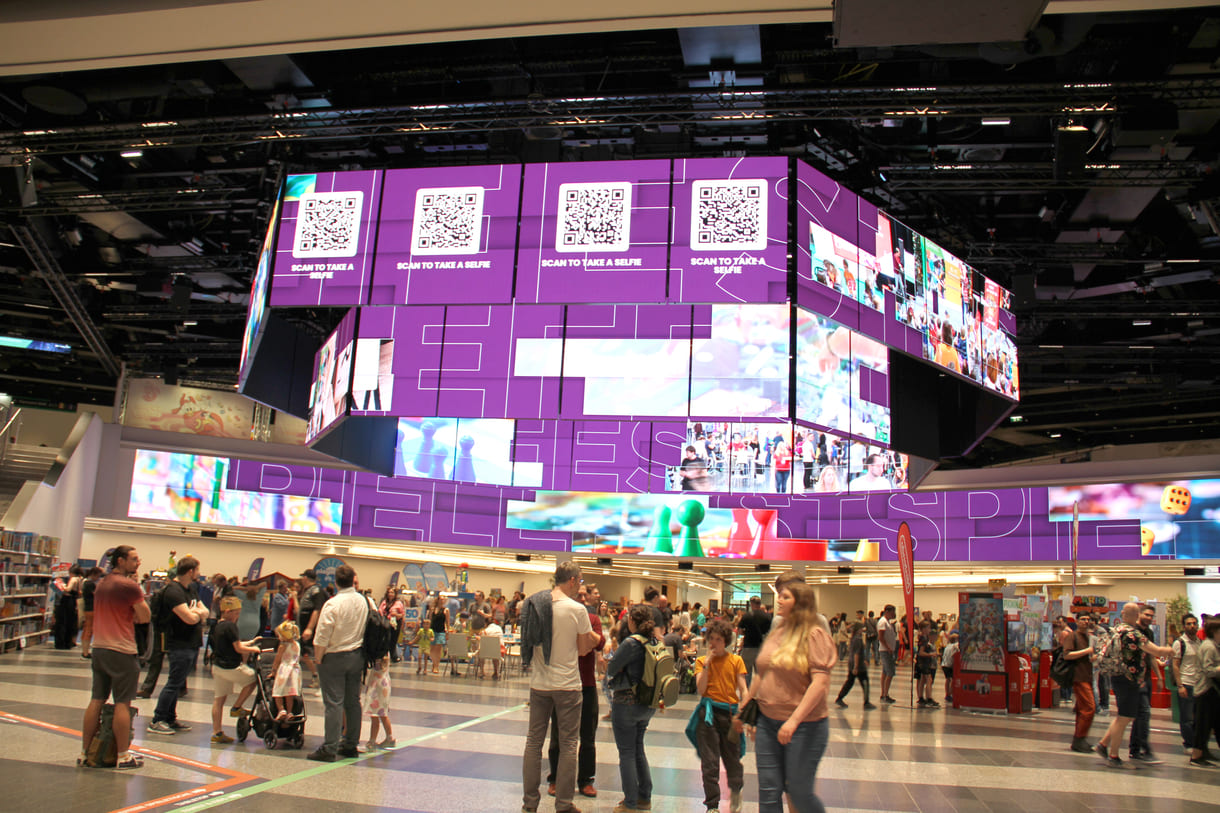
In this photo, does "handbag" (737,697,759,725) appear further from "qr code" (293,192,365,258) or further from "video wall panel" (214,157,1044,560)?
"qr code" (293,192,365,258)

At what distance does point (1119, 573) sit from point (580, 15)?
22699 millimetres

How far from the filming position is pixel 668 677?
21.5 ft

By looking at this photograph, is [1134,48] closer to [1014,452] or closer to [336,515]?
[336,515]

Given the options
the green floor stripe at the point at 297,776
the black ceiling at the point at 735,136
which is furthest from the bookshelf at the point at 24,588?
the green floor stripe at the point at 297,776

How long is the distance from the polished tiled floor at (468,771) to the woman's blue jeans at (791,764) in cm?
175

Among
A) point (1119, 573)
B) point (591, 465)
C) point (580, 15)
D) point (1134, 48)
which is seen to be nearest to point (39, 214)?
point (591, 465)

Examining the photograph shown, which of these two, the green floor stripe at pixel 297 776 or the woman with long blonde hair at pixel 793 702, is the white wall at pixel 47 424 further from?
the woman with long blonde hair at pixel 793 702

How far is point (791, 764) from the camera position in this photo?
464cm

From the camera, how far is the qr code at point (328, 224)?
43.0 ft

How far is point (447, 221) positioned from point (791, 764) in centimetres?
979

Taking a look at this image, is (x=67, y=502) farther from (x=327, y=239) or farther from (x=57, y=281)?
(x=327, y=239)

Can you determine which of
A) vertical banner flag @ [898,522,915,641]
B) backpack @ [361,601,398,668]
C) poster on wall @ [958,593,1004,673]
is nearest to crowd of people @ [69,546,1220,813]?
backpack @ [361,601,398,668]

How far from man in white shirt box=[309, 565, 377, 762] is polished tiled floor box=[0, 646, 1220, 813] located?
24 cm

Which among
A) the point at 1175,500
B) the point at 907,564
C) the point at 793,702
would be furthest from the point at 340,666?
the point at 1175,500
